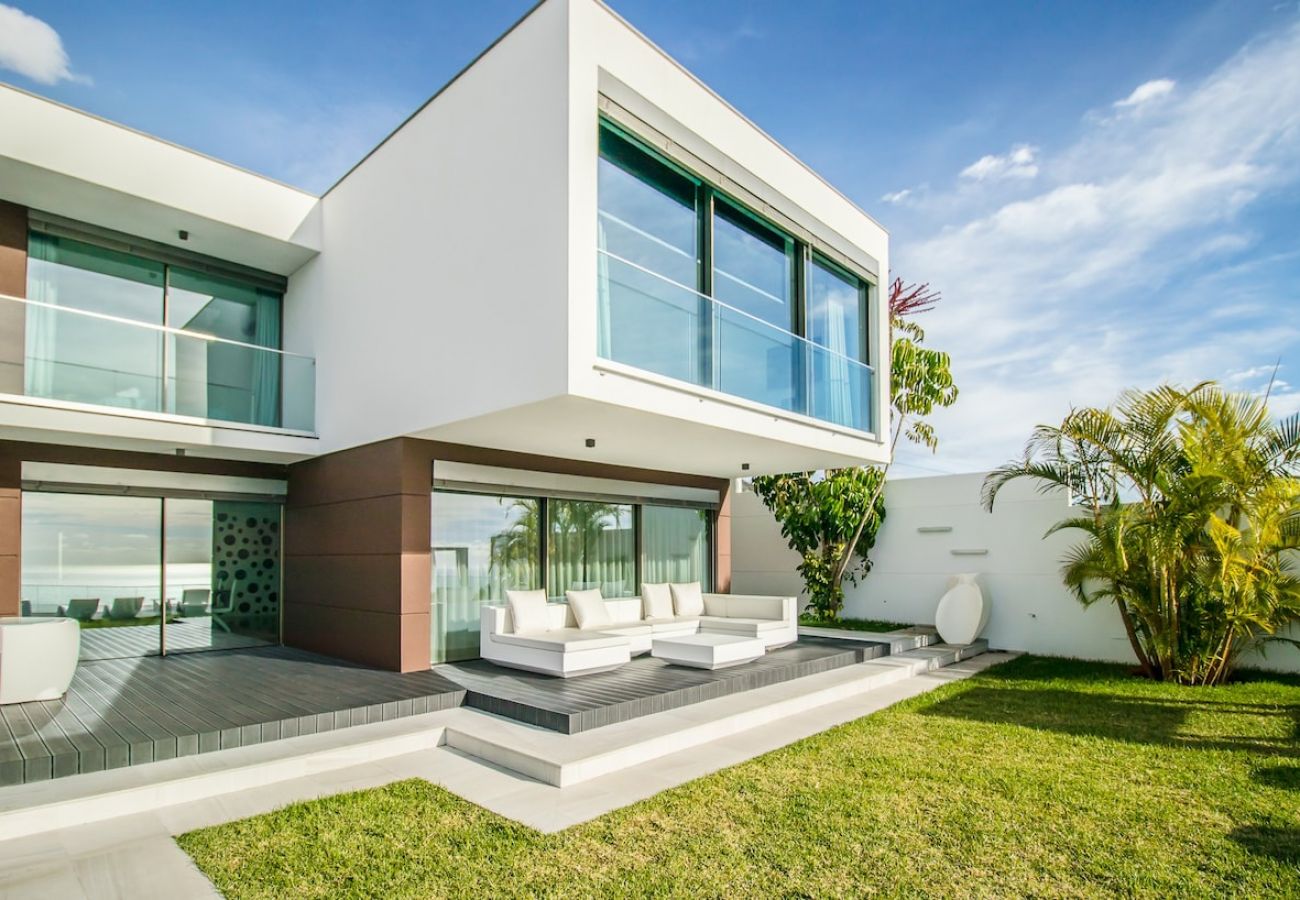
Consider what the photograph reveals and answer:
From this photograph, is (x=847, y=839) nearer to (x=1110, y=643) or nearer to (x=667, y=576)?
(x=667, y=576)

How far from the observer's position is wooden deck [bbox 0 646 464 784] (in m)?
5.24

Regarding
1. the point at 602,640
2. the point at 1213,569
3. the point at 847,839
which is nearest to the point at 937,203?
the point at 1213,569

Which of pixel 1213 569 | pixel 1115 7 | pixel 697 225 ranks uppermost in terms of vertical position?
pixel 1115 7

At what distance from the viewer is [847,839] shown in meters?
4.35

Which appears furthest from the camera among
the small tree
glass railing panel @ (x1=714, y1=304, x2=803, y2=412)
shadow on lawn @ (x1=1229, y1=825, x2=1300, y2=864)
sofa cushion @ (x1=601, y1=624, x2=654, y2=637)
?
the small tree

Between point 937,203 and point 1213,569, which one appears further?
point 937,203

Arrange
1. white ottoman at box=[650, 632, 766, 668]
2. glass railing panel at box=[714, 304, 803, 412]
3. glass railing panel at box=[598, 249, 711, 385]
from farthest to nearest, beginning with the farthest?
white ottoman at box=[650, 632, 766, 668], glass railing panel at box=[714, 304, 803, 412], glass railing panel at box=[598, 249, 711, 385]

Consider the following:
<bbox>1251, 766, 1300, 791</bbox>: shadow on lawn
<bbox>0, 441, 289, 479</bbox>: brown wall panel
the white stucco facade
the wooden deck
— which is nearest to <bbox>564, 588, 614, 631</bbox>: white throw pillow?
the white stucco facade

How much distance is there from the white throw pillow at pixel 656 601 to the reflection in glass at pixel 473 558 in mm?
1625

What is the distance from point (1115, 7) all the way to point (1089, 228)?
144 inches

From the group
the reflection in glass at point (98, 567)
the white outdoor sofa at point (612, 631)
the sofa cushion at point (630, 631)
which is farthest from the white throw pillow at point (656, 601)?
the reflection in glass at point (98, 567)

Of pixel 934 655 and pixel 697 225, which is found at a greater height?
pixel 697 225

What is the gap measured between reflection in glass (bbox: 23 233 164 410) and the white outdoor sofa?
187 inches

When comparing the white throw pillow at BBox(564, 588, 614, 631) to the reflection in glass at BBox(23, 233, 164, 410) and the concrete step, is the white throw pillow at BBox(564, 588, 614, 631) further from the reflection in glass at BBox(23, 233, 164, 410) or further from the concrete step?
the reflection in glass at BBox(23, 233, 164, 410)
